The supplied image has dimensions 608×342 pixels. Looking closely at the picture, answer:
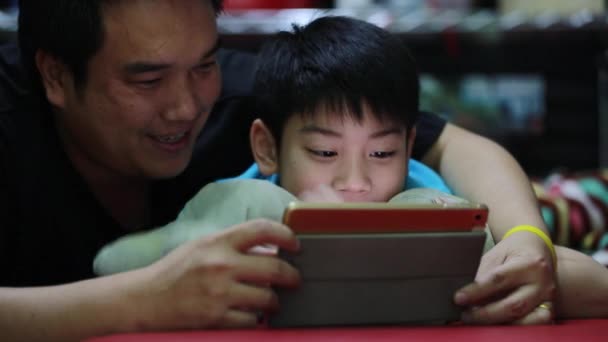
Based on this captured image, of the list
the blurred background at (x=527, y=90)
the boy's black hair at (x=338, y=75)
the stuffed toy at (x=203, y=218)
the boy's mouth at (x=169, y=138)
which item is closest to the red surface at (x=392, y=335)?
the stuffed toy at (x=203, y=218)

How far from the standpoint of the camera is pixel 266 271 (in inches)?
31.4

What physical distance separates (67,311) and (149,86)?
0.43 m

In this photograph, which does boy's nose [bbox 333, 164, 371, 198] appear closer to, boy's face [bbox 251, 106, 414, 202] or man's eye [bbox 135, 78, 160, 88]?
boy's face [bbox 251, 106, 414, 202]

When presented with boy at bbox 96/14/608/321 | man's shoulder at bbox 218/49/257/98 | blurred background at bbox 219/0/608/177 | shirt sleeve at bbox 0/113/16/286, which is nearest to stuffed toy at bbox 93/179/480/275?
boy at bbox 96/14/608/321

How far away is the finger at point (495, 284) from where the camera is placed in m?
0.85

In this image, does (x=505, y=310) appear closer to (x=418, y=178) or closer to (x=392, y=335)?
(x=392, y=335)

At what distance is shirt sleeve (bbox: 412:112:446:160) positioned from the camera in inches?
54.1

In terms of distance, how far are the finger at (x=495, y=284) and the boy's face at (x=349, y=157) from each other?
0.80 feet

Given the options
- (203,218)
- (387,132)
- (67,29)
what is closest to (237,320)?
(203,218)

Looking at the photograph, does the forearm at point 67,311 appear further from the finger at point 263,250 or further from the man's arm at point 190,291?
the finger at point 263,250

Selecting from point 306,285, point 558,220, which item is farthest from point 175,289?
point 558,220

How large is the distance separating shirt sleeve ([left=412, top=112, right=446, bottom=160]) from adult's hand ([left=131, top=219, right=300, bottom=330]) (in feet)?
2.04

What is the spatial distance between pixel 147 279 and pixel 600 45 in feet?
6.34

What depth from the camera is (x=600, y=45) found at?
2348 millimetres
